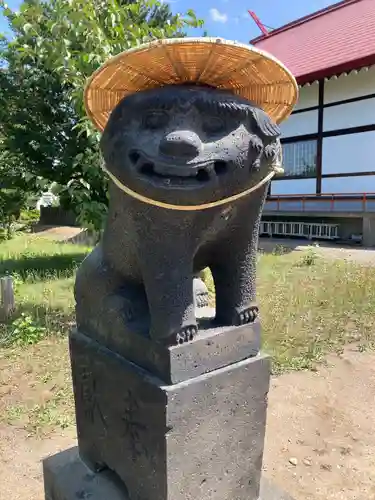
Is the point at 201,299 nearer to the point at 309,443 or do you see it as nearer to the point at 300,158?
the point at 309,443

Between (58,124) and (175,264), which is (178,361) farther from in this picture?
(58,124)

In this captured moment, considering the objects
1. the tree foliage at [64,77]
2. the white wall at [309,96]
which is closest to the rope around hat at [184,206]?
the tree foliage at [64,77]

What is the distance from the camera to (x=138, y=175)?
3.96 feet

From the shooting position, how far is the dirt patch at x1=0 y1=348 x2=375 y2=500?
2.31m

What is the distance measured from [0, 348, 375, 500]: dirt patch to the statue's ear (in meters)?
1.86

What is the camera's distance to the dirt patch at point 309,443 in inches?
90.9

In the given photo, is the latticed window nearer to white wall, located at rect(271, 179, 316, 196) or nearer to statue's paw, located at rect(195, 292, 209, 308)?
white wall, located at rect(271, 179, 316, 196)

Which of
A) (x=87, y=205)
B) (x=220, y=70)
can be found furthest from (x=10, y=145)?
(x=220, y=70)

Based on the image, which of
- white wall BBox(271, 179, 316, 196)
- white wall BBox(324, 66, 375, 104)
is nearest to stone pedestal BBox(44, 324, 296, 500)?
white wall BBox(324, 66, 375, 104)

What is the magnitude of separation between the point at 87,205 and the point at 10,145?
2.12m

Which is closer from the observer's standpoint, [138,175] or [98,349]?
[138,175]

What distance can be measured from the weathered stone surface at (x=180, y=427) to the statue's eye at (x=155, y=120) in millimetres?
798

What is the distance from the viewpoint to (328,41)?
11.8 m

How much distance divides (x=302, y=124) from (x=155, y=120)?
11.0 metres
